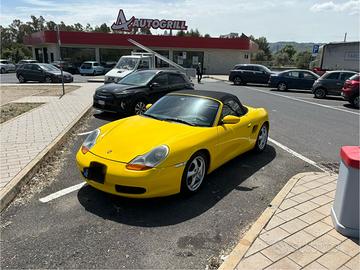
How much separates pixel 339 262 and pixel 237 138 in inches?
100.0

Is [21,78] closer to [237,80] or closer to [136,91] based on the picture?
[237,80]

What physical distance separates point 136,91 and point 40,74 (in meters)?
15.5

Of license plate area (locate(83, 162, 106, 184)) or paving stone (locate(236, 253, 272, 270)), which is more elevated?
license plate area (locate(83, 162, 106, 184))

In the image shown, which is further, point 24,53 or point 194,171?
point 24,53

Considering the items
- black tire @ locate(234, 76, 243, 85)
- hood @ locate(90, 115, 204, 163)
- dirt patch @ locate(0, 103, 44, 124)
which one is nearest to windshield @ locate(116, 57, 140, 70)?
dirt patch @ locate(0, 103, 44, 124)

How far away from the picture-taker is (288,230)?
335 centimetres

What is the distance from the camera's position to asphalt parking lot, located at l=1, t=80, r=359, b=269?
2.95 m

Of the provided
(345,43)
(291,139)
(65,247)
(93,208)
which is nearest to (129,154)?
(93,208)

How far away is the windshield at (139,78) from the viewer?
31.6ft

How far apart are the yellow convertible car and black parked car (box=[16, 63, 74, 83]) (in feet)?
60.3

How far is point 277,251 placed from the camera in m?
2.98

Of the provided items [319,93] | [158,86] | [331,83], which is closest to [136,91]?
[158,86]

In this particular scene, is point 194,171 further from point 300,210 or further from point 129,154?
point 300,210

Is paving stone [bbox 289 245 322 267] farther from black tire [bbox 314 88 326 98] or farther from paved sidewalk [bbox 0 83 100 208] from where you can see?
black tire [bbox 314 88 326 98]
